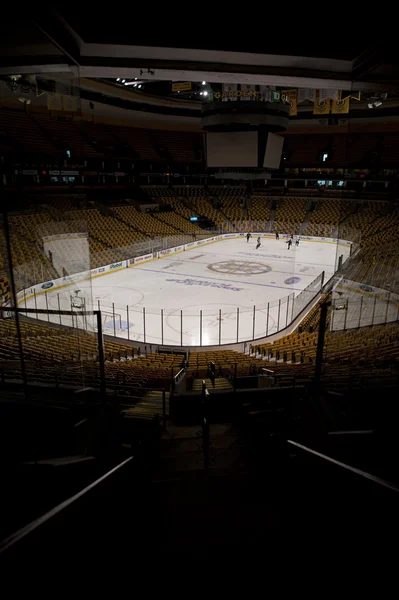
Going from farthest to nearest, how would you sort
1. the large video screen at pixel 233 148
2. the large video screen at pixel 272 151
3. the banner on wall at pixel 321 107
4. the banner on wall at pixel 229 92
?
the large video screen at pixel 272 151
the large video screen at pixel 233 148
the banner on wall at pixel 321 107
the banner on wall at pixel 229 92

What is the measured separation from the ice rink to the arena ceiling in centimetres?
222

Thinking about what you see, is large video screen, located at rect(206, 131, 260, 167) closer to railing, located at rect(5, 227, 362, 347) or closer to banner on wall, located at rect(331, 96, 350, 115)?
banner on wall, located at rect(331, 96, 350, 115)

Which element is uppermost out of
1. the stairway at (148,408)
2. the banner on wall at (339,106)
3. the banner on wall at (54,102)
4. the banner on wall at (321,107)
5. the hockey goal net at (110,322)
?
the banner on wall at (321,107)

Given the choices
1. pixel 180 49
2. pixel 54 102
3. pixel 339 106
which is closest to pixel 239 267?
pixel 339 106

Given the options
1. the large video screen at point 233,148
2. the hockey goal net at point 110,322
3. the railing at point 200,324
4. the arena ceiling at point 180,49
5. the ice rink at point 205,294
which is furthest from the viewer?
the large video screen at point 233,148

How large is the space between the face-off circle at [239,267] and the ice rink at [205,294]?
6 centimetres

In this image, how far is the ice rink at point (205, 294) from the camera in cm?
1409

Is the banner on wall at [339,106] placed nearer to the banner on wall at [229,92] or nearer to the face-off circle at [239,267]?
the banner on wall at [229,92]

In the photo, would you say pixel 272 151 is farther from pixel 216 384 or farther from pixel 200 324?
pixel 216 384

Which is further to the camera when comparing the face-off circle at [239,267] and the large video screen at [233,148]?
the face-off circle at [239,267]

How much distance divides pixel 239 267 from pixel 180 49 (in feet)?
76.1

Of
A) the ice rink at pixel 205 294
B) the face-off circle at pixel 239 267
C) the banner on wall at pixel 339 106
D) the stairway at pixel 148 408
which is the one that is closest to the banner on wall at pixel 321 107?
the banner on wall at pixel 339 106

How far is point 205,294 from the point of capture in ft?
62.5

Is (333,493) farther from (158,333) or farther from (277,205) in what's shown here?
(277,205)
